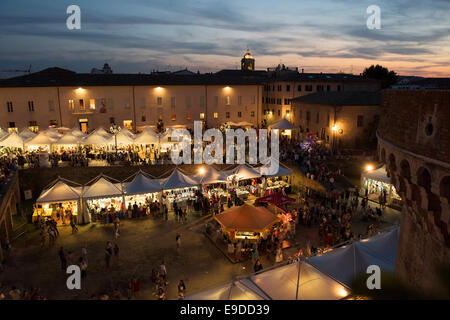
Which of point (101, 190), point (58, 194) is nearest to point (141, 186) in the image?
point (101, 190)

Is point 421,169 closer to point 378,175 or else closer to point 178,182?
point 378,175

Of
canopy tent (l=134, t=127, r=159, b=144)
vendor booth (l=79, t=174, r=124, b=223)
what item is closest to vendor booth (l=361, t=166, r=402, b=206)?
vendor booth (l=79, t=174, r=124, b=223)

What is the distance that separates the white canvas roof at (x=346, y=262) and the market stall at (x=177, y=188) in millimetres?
11269

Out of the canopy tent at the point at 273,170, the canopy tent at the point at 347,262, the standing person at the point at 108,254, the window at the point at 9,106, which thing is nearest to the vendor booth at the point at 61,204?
the standing person at the point at 108,254

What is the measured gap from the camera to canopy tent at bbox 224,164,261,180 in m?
22.8

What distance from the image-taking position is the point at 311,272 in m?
11.3

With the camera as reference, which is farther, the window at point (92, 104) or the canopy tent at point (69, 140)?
the window at point (92, 104)

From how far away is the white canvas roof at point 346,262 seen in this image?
11414 mm

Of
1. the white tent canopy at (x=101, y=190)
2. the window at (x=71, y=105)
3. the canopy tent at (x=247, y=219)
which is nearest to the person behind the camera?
the canopy tent at (x=247, y=219)

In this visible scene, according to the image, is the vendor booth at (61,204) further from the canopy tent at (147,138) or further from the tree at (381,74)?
the tree at (381,74)

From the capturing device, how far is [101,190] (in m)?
20.4

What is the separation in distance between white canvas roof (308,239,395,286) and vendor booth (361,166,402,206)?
986 centimetres
